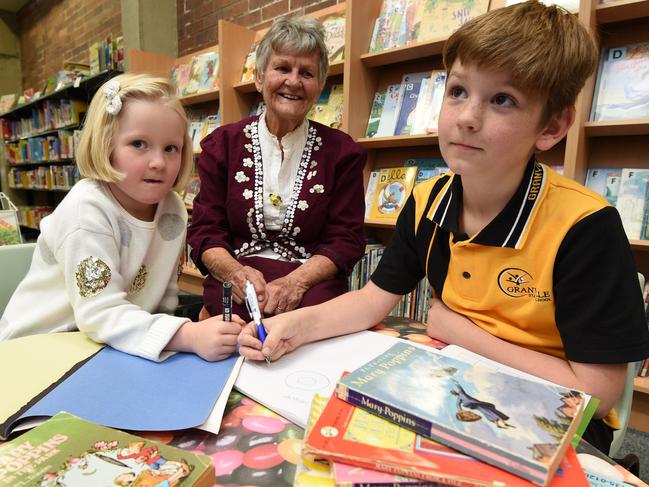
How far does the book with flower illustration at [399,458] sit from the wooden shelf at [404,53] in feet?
6.46

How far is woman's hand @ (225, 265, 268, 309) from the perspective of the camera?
1.25 meters

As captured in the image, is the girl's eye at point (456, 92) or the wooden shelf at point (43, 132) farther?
the wooden shelf at point (43, 132)

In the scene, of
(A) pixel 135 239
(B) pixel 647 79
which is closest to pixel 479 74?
(A) pixel 135 239

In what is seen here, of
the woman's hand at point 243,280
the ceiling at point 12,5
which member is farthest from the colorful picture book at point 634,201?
the ceiling at point 12,5

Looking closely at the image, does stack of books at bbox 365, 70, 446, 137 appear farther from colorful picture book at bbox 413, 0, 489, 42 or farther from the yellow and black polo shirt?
the yellow and black polo shirt

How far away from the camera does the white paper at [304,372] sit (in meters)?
0.58

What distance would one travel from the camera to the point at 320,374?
0.67 meters

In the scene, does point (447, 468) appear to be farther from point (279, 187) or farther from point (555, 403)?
point (279, 187)

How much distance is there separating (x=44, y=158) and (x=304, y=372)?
246 inches

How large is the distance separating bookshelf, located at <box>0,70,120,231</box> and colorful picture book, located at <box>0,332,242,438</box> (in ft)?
12.3

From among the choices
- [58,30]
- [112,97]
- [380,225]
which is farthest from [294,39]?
[58,30]

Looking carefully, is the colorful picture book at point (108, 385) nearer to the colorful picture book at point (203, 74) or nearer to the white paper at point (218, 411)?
the white paper at point (218, 411)

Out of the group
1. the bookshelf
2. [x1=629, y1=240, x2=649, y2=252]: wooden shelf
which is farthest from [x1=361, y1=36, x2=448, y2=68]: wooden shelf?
the bookshelf

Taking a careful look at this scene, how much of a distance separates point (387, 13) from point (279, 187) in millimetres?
1406
